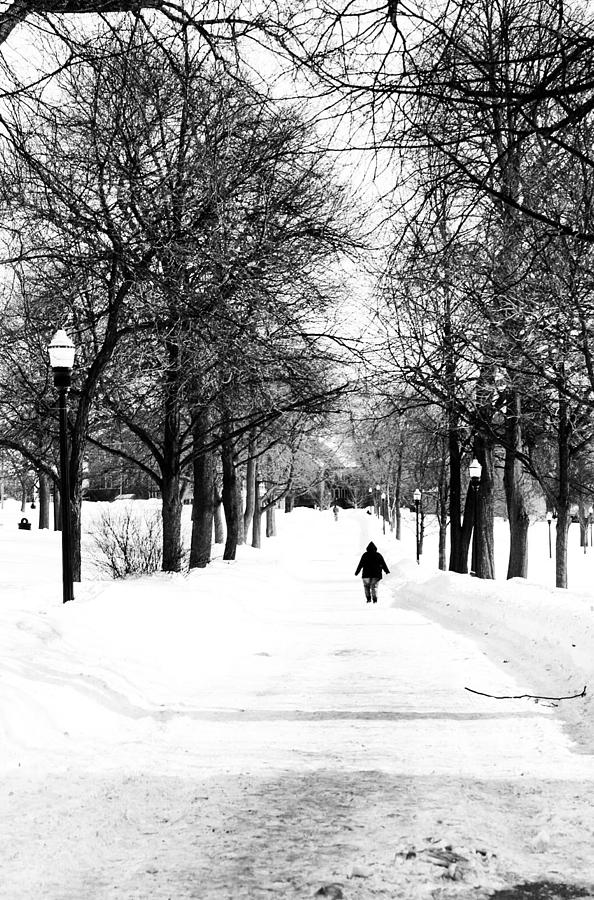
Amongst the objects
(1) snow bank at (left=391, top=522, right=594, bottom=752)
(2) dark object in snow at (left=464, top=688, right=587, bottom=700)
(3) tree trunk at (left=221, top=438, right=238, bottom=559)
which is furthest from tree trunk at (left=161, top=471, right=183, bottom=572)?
(2) dark object in snow at (left=464, top=688, right=587, bottom=700)

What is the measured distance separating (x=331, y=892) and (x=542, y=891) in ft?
3.24

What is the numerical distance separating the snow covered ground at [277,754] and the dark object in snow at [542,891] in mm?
97

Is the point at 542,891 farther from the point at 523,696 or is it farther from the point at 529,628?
the point at 529,628

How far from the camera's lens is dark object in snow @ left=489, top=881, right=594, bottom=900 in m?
3.92

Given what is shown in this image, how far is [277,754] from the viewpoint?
680 cm

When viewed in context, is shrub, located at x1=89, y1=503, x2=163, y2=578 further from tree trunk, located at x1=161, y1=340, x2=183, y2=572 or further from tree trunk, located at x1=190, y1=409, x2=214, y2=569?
tree trunk, located at x1=190, y1=409, x2=214, y2=569

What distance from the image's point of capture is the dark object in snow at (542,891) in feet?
12.9

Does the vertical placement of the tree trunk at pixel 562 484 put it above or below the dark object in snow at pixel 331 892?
above

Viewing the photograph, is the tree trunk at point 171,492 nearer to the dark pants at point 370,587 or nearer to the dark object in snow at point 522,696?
the dark pants at point 370,587

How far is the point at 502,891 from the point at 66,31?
19.5ft

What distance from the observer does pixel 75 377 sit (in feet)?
55.5

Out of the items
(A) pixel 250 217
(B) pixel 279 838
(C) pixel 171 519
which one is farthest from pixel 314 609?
(B) pixel 279 838

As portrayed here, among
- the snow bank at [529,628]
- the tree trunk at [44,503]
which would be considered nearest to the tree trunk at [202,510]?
the snow bank at [529,628]

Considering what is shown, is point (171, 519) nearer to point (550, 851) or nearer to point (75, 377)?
point (75, 377)
